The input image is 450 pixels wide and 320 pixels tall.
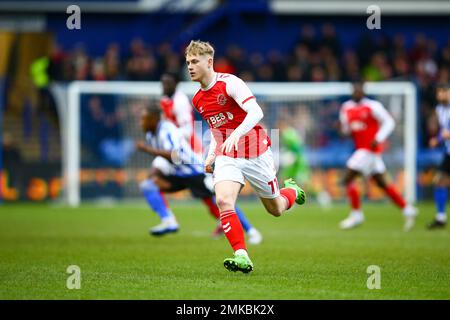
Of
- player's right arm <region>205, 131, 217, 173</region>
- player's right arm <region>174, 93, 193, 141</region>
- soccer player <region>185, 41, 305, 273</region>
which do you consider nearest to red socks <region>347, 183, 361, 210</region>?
player's right arm <region>174, 93, 193, 141</region>

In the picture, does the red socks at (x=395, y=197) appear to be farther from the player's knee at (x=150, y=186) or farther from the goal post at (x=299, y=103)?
the goal post at (x=299, y=103)

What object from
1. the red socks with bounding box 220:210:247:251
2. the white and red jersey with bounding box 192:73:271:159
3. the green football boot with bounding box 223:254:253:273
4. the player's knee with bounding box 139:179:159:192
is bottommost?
the player's knee with bounding box 139:179:159:192

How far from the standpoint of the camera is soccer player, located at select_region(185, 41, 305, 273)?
8758 mm

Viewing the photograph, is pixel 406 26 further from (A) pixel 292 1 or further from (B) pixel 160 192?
(B) pixel 160 192

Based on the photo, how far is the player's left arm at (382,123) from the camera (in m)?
16.2

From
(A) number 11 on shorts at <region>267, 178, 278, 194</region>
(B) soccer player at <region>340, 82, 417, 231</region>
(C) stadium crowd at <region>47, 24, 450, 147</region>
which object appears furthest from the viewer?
(C) stadium crowd at <region>47, 24, 450, 147</region>

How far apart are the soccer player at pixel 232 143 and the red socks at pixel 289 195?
0.34ft

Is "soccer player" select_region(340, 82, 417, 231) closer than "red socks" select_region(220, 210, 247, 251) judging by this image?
No

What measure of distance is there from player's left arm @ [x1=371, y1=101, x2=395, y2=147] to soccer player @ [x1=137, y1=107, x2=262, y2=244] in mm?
3779

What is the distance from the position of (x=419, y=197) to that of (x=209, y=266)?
15.3 m

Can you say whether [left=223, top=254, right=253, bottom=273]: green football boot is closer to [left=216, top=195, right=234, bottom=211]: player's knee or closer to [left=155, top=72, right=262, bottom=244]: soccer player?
[left=216, top=195, right=234, bottom=211]: player's knee

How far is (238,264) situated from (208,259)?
2321 mm

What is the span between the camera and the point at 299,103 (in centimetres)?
2452

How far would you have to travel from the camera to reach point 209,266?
9.93 meters
